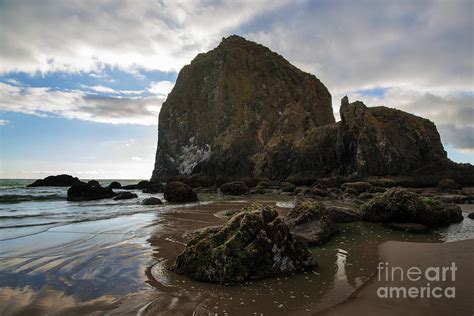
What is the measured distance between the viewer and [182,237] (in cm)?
858

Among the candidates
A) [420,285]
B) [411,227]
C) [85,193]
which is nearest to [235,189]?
[85,193]

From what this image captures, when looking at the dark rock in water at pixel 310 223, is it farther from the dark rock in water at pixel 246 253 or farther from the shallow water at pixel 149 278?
the dark rock in water at pixel 246 253

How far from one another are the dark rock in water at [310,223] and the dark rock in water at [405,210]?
1.91 metres

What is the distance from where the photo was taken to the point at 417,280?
4.68 metres

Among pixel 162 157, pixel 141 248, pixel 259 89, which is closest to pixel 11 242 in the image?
pixel 141 248

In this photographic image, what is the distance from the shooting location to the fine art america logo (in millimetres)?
4184

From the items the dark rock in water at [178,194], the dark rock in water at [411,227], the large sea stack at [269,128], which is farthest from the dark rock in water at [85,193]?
the large sea stack at [269,128]

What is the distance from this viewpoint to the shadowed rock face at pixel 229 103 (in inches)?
3435

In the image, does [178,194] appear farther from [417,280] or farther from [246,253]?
[417,280]

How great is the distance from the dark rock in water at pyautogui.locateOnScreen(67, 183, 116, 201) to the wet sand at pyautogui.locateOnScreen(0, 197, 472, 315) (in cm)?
1729

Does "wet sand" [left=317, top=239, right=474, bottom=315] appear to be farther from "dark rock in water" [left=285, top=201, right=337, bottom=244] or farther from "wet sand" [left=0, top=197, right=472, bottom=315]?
"dark rock in water" [left=285, top=201, right=337, bottom=244]

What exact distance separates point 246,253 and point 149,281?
4.96 feet

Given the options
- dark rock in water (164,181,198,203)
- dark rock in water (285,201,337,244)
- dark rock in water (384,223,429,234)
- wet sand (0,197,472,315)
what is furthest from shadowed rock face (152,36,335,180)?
wet sand (0,197,472,315)

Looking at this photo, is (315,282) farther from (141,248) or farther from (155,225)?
(155,225)
